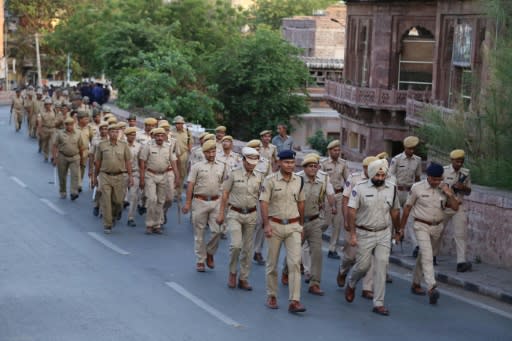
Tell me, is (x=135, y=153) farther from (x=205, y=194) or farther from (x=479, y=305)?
(x=479, y=305)

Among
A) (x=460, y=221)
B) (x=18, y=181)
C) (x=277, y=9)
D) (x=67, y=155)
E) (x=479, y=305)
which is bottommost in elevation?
(x=18, y=181)

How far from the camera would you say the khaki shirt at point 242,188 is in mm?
14625

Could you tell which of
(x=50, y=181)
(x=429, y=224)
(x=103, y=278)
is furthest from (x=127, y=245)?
(x=50, y=181)

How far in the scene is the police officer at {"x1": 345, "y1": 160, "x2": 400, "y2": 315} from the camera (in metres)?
13.4

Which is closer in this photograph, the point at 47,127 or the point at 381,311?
the point at 381,311

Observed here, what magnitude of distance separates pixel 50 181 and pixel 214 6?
28.0 metres

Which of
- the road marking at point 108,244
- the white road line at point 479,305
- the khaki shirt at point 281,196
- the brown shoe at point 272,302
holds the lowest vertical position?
the road marking at point 108,244

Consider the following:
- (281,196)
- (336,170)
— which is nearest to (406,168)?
(336,170)

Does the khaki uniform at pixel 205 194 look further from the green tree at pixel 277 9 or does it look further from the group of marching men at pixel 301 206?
the green tree at pixel 277 9

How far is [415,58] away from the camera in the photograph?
1565 inches

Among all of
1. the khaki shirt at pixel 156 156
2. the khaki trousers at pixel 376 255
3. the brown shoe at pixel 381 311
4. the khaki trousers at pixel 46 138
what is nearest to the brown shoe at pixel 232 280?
the khaki trousers at pixel 376 255

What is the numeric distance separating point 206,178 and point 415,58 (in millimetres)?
24751

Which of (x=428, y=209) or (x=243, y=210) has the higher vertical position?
(x=428, y=209)

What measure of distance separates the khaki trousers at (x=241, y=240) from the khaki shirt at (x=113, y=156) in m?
4.86
